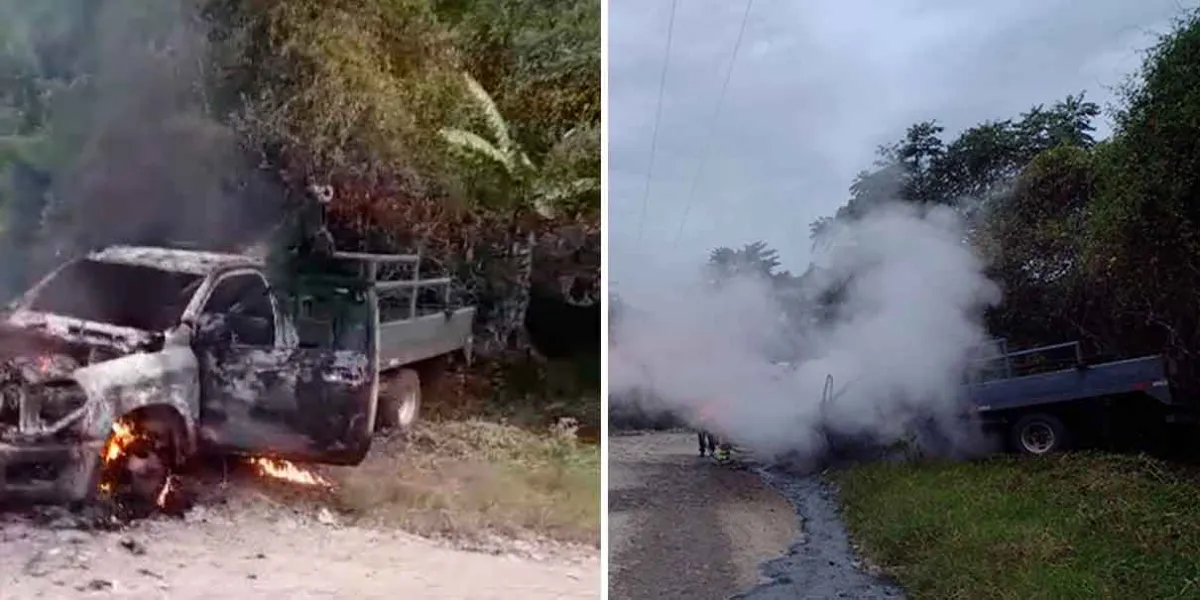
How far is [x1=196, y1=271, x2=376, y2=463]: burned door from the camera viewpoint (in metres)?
3.04

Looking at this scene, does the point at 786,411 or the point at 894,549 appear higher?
the point at 786,411

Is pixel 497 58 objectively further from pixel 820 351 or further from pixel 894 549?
pixel 894 549

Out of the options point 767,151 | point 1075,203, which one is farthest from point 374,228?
point 1075,203

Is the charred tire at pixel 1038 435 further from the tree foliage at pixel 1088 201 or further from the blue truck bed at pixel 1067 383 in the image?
the tree foliage at pixel 1088 201

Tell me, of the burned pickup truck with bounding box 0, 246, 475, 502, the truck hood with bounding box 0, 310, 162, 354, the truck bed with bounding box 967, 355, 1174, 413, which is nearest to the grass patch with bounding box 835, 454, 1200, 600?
the truck bed with bounding box 967, 355, 1174, 413

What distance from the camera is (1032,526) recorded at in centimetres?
276

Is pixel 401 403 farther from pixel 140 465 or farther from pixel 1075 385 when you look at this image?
pixel 1075 385

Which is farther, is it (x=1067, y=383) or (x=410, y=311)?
(x=410, y=311)

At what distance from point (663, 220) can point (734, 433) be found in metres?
0.62

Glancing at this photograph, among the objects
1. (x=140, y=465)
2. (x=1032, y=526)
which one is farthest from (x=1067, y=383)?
(x=140, y=465)

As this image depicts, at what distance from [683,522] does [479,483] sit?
585 millimetres

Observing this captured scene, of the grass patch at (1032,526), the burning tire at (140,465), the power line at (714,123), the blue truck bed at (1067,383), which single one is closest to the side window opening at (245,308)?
the burning tire at (140,465)

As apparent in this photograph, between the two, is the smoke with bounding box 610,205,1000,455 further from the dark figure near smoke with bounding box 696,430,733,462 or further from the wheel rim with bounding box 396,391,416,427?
the wheel rim with bounding box 396,391,416,427

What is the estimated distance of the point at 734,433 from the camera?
9.79 feet
